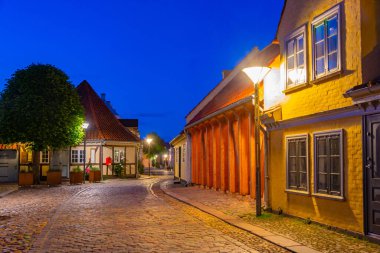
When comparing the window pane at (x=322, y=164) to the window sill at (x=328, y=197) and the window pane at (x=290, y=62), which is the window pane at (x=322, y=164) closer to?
the window sill at (x=328, y=197)

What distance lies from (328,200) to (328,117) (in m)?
1.77

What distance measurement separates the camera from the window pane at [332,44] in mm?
9484

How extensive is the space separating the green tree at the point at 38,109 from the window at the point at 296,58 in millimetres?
18578

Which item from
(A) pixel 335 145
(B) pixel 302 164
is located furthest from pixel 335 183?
(B) pixel 302 164

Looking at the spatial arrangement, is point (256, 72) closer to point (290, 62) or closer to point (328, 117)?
point (290, 62)

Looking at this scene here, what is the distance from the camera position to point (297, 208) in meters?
11.1

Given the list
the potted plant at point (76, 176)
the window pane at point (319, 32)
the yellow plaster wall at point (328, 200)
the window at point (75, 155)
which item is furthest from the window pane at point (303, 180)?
the window at point (75, 155)

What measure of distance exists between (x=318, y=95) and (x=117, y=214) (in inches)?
253

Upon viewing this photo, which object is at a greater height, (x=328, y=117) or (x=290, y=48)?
(x=290, y=48)

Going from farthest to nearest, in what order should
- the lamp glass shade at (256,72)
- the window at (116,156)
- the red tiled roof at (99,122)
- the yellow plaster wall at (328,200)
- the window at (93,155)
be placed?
the window at (116,156)
the red tiled roof at (99,122)
the window at (93,155)
the lamp glass shade at (256,72)
the yellow plaster wall at (328,200)

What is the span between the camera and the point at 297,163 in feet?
36.7

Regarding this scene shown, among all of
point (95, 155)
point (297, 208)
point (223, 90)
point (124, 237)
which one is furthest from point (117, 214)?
point (95, 155)

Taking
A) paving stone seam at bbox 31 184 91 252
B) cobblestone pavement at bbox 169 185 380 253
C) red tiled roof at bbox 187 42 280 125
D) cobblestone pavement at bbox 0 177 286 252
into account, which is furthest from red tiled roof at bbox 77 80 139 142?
cobblestone pavement at bbox 169 185 380 253

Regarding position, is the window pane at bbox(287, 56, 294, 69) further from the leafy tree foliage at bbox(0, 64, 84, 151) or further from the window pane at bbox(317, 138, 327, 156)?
the leafy tree foliage at bbox(0, 64, 84, 151)
